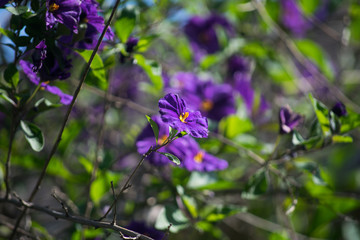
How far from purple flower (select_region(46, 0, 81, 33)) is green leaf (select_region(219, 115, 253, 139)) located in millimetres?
738

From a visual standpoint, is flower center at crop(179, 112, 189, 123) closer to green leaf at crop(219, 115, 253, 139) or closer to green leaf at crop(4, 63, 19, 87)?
green leaf at crop(4, 63, 19, 87)

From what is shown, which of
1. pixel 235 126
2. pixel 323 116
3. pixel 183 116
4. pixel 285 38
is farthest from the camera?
pixel 285 38

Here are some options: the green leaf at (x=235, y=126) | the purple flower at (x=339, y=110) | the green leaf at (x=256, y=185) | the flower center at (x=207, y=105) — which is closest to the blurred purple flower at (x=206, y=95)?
the flower center at (x=207, y=105)

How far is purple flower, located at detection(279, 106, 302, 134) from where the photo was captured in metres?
1.11

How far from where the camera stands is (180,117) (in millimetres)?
868

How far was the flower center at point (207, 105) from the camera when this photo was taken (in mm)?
1565

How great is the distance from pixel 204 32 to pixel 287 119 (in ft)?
2.82

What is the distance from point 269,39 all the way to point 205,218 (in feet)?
4.00

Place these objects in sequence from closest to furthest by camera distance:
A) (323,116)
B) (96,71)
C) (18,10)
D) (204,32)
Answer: (18,10), (96,71), (323,116), (204,32)

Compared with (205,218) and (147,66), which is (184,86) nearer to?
(147,66)

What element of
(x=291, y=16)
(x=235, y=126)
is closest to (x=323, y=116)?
(x=235, y=126)

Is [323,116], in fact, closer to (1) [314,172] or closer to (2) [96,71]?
(1) [314,172]

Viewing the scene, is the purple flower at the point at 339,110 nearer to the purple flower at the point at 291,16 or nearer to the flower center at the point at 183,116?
the flower center at the point at 183,116

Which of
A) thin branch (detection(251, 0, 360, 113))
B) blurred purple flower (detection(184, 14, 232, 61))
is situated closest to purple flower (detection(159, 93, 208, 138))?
thin branch (detection(251, 0, 360, 113))
